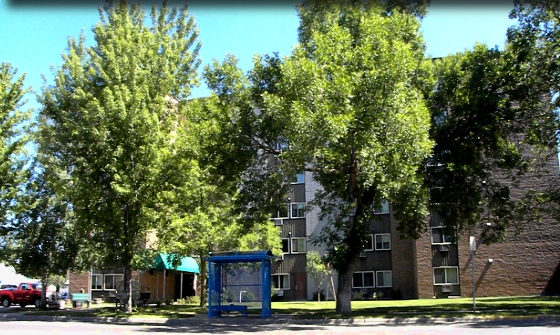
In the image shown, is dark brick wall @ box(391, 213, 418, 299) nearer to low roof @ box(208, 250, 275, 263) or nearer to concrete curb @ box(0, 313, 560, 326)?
concrete curb @ box(0, 313, 560, 326)

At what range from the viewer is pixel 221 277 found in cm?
2462

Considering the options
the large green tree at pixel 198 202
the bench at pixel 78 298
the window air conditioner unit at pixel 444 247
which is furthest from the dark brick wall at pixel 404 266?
the bench at pixel 78 298

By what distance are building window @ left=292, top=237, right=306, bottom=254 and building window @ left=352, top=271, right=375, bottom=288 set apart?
5.33 meters

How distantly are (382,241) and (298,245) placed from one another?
753 centimetres

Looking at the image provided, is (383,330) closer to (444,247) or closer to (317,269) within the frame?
(444,247)

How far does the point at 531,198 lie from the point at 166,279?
97.9 ft

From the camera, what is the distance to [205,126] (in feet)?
76.2

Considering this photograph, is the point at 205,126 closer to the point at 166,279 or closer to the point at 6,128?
the point at 6,128

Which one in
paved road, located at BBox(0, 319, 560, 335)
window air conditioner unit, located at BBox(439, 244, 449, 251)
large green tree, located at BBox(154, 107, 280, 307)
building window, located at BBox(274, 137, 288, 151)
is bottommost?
paved road, located at BBox(0, 319, 560, 335)

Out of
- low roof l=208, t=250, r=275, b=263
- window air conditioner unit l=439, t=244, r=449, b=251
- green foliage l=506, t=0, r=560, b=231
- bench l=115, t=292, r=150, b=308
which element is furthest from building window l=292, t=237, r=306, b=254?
green foliage l=506, t=0, r=560, b=231

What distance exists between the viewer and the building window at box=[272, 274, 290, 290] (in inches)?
1976

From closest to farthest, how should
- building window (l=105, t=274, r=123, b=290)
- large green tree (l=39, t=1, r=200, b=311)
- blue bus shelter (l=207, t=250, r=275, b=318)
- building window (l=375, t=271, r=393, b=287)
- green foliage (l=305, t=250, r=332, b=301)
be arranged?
blue bus shelter (l=207, t=250, r=275, b=318)
large green tree (l=39, t=1, r=200, b=311)
green foliage (l=305, t=250, r=332, b=301)
building window (l=375, t=271, r=393, b=287)
building window (l=105, t=274, r=123, b=290)

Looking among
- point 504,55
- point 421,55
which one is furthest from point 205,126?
point 504,55

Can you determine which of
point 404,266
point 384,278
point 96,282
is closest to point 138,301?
point 96,282
